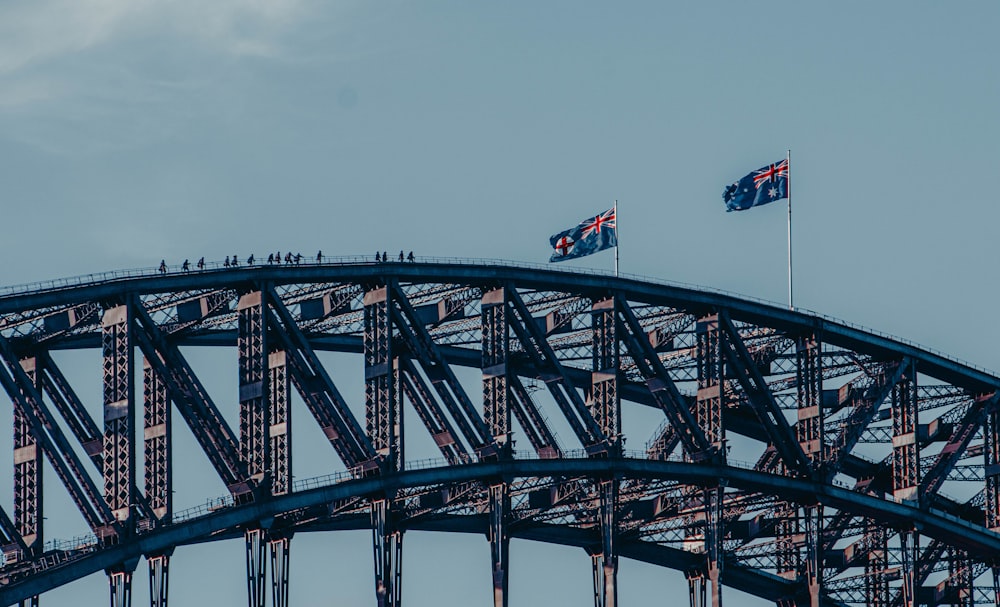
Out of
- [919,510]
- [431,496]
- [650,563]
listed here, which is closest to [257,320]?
[431,496]

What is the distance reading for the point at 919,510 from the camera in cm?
14112

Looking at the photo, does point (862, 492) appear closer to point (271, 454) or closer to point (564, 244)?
point (564, 244)

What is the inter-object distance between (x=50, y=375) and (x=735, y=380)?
139 feet

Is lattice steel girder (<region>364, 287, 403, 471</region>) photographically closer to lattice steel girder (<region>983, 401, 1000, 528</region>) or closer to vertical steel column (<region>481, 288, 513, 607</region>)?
vertical steel column (<region>481, 288, 513, 607</region>)

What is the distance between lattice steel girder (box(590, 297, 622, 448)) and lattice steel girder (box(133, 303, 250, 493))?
2263 centimetres

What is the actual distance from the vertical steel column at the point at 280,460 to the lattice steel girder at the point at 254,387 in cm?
79

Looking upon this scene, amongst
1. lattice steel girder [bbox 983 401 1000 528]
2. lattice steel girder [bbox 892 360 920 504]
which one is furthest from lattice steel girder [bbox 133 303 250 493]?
lattice steel girder [bbox 983 401 1000 528]

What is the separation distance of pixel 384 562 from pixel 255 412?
9.64 m

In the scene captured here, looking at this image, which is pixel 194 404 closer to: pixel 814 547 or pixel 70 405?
pixel 70 405

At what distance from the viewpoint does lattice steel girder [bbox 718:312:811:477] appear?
132250 millimetres

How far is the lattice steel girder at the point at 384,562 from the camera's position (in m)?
115

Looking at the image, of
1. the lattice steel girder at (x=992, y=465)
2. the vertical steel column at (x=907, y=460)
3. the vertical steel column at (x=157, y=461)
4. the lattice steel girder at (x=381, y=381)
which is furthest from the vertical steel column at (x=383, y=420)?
the lattice steel girder at (x=992, y=465)

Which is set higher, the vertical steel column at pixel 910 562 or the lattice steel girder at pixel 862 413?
the lattice steel girder at pixel 862 413

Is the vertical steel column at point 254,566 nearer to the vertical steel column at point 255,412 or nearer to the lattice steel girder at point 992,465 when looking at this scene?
the vertical steel column at point 255,412
